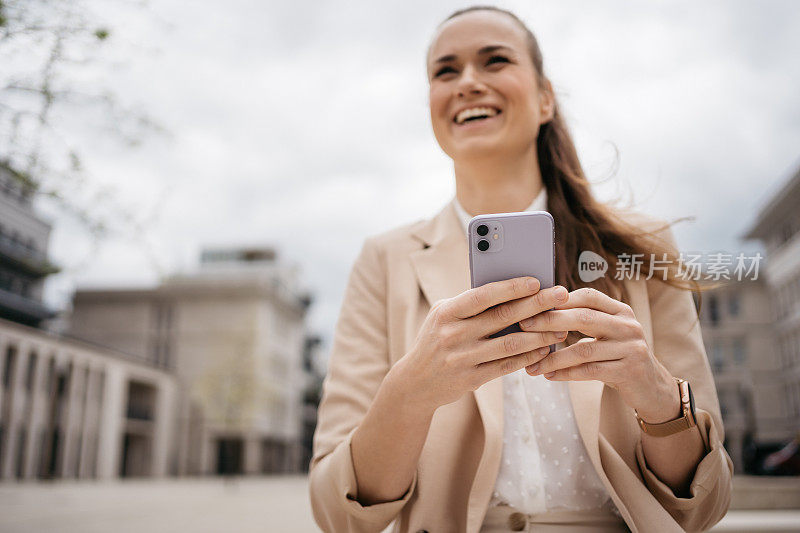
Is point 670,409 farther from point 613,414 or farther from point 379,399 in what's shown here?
point 379,399

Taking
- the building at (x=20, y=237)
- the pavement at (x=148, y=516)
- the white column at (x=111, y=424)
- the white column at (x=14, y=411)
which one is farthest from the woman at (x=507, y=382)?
the white column at (x=111, y=424)

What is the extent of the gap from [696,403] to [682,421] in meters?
0.19

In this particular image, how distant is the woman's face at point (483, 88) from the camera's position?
4.60 feet

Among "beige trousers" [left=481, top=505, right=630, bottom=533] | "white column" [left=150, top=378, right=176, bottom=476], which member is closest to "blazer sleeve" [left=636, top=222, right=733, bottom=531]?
"beige trousers" [left=481, top=505, right=630, bottom=533]

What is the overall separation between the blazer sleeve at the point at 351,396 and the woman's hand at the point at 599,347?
1.52 ft

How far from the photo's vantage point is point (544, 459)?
136cm

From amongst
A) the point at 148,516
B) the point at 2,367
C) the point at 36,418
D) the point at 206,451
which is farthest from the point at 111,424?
the point at 148,516

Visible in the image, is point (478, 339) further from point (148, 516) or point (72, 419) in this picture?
point (72, 419)

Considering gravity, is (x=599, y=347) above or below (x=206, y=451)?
above

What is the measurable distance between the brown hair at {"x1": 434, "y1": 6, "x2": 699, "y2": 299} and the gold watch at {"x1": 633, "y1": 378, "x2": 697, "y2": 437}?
276 mm

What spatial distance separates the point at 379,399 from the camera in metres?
1.19

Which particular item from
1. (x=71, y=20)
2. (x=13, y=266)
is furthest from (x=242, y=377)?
(x=71, y=20)

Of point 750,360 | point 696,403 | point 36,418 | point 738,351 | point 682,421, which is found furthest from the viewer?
point 738,351

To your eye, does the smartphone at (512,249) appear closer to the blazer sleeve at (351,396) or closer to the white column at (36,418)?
the blazer sleeve at (351,396)
